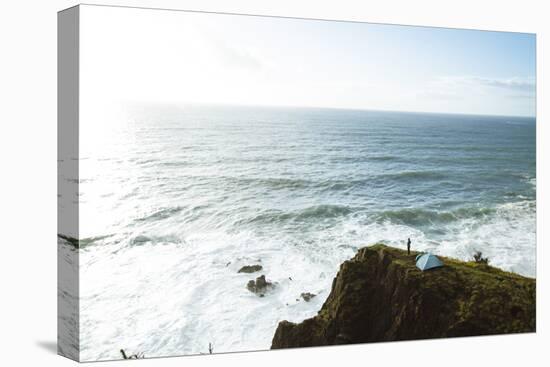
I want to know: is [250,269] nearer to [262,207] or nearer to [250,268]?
[250,268]

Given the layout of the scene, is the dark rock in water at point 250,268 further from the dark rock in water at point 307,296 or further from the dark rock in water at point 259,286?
the dark rock in water at point 307,296

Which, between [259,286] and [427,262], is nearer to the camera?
[259,286]

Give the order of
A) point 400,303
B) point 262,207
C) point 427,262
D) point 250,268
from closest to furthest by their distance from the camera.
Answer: point 250,268 → point 262,207 → point 400,303 → point 427,262

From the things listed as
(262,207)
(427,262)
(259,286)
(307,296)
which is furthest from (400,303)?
(262,207)

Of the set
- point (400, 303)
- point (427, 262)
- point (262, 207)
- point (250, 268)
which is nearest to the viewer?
point (250, 268)

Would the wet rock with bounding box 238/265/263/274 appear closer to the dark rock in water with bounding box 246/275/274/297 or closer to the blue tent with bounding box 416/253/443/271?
the dark rock in water with bounding box 246/275/274/297

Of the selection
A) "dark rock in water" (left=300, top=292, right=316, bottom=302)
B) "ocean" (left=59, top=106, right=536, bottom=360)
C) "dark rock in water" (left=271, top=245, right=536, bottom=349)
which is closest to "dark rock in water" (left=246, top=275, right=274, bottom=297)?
"ocean" (left=59, top=106, right=536, bottom=360)

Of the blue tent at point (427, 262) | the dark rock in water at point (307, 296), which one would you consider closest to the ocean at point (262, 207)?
the dark rock in water at point (307, 296)
